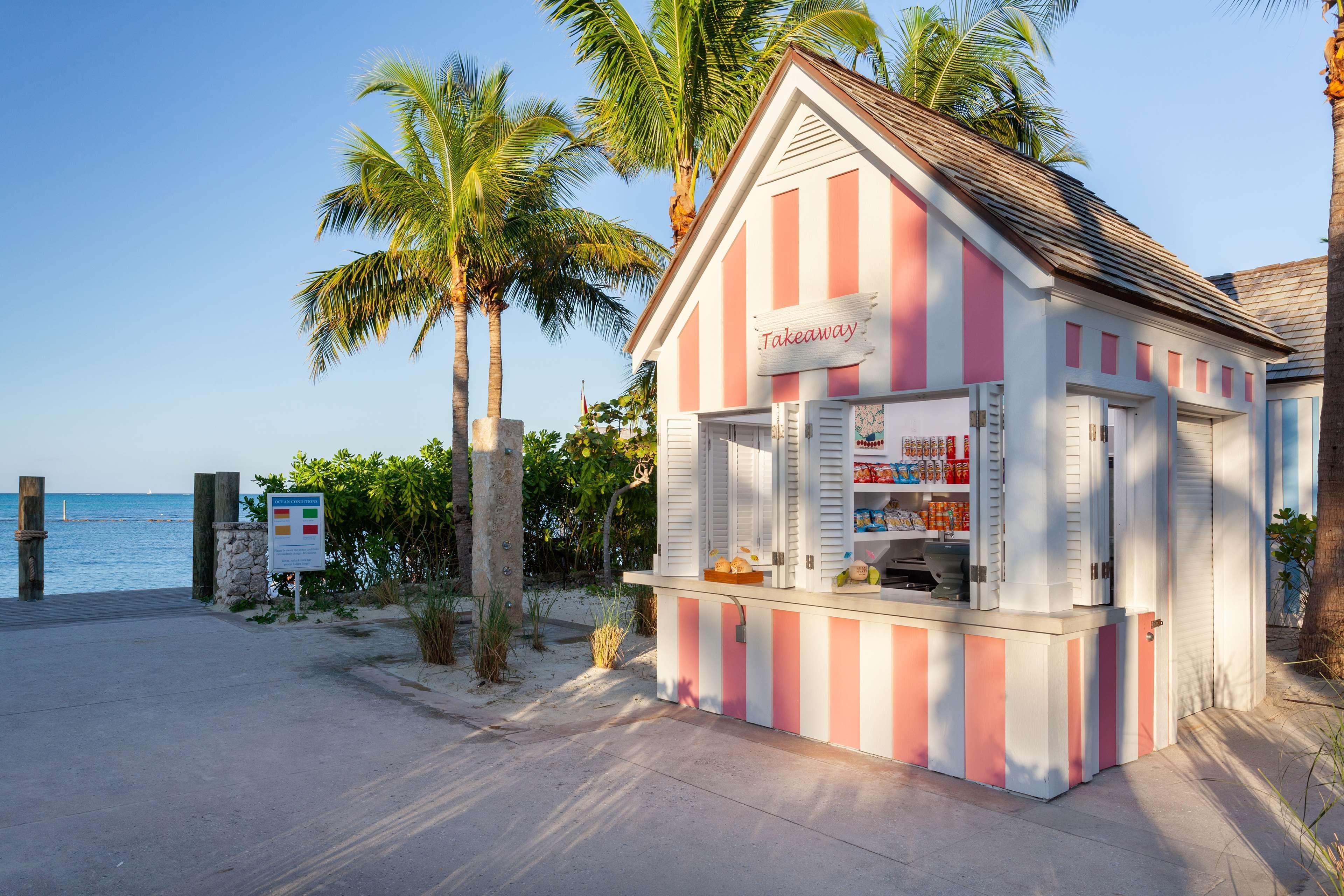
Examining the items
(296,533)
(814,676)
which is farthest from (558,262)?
(814,676)

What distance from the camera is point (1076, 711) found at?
5.31 meters

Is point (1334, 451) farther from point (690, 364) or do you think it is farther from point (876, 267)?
point (690, 364)

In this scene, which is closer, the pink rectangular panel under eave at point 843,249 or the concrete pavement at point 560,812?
the concrete pavement at point 560,812

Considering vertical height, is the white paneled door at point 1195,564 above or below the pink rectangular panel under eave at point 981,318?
below

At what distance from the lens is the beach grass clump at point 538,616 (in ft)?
31.0

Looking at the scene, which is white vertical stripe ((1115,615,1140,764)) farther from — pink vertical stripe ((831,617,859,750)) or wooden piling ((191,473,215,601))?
wooden piling ((191,473,215,601))

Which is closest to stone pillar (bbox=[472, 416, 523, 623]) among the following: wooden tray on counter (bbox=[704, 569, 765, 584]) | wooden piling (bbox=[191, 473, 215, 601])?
wooden tray on counter (bbox=[704, 569, 765, 584])

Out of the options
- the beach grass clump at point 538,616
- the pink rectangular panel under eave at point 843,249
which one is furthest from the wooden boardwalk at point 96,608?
the pink rectangular panel under eave at point 843,249

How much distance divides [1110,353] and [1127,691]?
2194mm

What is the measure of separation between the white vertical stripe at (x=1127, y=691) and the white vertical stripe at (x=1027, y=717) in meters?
0.99

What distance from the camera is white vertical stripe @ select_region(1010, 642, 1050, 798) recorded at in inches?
197

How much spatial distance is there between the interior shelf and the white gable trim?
224 cm

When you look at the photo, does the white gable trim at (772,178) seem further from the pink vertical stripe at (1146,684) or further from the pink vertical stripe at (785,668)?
the pink vertical stripe at (785,668)

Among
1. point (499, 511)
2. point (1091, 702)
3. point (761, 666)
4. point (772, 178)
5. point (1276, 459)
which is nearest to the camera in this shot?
point (1091, 702)
